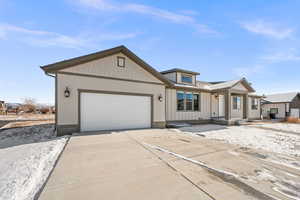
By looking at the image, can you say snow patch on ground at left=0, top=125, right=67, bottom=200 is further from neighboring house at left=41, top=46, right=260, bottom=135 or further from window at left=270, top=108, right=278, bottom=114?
window at left=270, top=108, right=278, bottom=114

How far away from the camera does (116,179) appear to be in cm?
290

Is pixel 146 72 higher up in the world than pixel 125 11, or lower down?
lower down

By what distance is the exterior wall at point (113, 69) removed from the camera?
7.99 meters

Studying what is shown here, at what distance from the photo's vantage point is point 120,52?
9094 millimetres

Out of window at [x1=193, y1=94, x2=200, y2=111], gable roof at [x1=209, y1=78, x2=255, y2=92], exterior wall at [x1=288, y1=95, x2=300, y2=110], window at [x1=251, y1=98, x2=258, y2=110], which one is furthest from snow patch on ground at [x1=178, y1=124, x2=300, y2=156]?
exterior wall at [x1=288, y1=95, x2=300, y2=110]

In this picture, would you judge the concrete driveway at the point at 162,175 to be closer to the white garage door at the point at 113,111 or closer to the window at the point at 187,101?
the white garage door at the point at 113,111

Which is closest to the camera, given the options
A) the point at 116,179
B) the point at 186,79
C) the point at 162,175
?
the point at 116,179

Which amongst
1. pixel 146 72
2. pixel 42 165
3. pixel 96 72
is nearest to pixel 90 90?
pixel 96 72

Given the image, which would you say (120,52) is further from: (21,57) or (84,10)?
(21,57)

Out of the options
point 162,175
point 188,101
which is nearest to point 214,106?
point 188,101

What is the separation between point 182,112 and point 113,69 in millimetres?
6558

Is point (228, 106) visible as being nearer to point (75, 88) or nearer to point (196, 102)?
point (196, 102)

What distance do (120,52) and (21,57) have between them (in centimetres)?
811

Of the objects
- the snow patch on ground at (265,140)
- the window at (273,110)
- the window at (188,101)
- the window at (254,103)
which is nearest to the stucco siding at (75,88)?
the window at (188,101)
